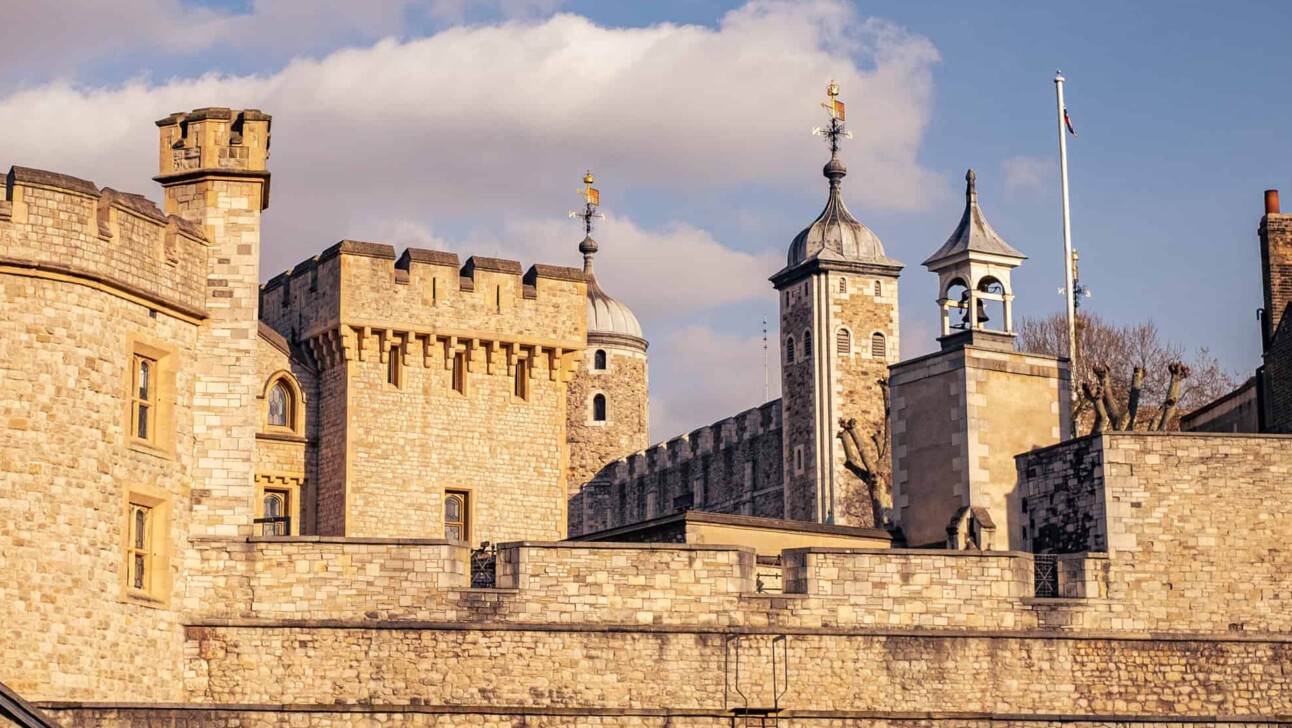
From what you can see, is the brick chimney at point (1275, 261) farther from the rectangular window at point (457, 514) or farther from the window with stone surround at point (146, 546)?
the window with stone surround at point (146, 546)

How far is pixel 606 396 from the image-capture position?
68500 millimetres

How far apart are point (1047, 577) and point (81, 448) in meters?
11.1

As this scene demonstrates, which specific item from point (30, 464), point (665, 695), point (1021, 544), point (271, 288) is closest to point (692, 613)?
point (665, 695)

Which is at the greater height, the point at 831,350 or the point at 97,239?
the point at 831,350

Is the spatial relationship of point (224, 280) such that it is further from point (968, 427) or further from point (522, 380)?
point (522, 380)

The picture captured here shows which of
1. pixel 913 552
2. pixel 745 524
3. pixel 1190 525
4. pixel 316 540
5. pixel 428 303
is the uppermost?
pixel 428 303

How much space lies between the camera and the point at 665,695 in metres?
24.8

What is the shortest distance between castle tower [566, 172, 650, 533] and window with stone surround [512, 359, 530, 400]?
89.0 ft

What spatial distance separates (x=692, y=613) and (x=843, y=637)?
68.5 inches

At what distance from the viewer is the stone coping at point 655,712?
79.6ft

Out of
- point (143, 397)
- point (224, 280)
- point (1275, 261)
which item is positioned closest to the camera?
point (143, 397)

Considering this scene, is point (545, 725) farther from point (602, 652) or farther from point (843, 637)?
point (843, 637)

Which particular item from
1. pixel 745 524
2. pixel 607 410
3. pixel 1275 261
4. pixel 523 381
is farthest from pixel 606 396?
pixel 745 524

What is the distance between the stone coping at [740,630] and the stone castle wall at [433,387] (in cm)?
1313
